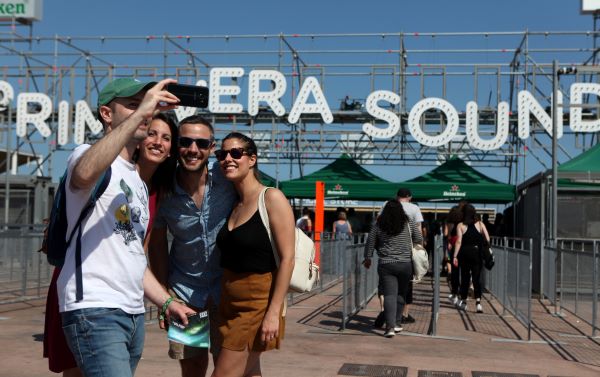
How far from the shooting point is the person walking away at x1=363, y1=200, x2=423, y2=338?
992cm

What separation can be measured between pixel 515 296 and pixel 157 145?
358 inches

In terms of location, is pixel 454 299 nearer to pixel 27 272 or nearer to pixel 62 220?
pixel 27 272

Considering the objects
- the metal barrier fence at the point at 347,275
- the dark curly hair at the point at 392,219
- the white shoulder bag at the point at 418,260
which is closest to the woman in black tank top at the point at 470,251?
the metal barrier fence at the point at 347,275

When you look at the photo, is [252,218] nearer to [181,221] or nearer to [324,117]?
[181,221]

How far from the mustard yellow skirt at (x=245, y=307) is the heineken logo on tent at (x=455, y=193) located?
16.0 metres

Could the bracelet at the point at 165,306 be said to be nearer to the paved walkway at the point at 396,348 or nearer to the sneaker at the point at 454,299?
the paved walkway at the point at 396,348

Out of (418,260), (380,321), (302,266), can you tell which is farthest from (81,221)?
(380,321)

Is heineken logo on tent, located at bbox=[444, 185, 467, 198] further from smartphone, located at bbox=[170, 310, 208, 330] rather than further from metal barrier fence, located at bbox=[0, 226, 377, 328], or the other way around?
smartphone, located at bbox=[170, 310, 208, 330]

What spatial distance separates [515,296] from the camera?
38.8ft

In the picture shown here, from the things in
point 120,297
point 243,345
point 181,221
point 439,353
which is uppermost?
point 181,221

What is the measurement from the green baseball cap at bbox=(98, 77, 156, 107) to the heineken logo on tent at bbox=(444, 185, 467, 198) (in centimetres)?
1672

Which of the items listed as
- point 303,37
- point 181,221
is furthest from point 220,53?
point 181,221

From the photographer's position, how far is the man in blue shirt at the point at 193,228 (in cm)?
402

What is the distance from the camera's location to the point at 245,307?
3.92 meters
